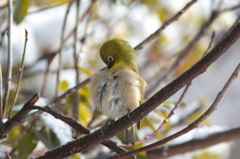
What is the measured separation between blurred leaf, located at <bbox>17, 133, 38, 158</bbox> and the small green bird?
6.9 inches

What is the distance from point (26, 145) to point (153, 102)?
1.39 ft

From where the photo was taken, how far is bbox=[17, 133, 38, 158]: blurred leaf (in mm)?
968

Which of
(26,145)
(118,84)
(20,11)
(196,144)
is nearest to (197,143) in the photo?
(196,144)

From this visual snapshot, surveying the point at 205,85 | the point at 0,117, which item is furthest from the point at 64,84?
the point at 205,85

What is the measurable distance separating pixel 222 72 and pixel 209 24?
87.3 inches

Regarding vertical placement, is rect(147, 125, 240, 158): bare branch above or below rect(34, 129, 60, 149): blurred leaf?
above

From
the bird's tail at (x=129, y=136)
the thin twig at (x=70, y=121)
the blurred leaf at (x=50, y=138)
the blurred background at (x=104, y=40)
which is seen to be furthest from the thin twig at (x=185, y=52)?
the thin twig at (x=70, y=121)

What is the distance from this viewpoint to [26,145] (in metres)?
0.98

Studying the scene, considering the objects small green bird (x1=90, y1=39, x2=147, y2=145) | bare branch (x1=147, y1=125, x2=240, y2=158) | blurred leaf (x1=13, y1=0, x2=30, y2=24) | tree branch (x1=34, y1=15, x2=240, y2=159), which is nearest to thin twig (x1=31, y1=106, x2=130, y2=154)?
tree branch (x1=34, y1=15, x2=240, y2=159)

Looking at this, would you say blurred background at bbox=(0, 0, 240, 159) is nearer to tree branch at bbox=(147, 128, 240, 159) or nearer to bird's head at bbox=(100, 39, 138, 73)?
tree branch at bbox=(147, 128, 240, 159)

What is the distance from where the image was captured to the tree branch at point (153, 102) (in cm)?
64

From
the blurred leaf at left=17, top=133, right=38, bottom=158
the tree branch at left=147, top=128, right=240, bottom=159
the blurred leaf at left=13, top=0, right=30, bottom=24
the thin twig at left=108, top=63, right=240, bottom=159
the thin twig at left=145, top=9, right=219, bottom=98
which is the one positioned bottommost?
the thin twig at left=108, top=63, right=240, bottom=159

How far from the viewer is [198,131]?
1.27 m

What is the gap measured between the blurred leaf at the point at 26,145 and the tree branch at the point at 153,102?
22 centimetres
